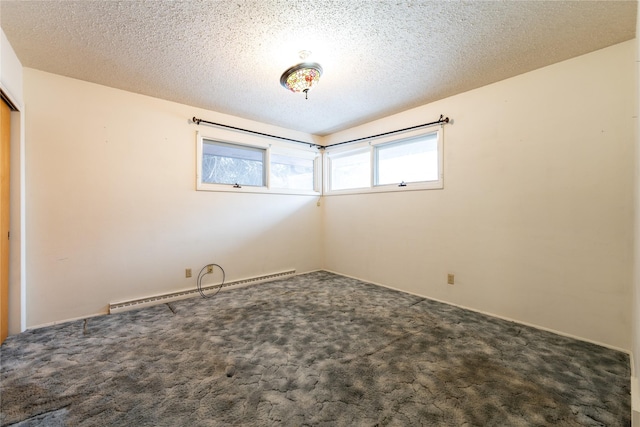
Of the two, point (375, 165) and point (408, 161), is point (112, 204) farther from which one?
point (408, 161)

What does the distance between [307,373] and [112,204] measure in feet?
8.85

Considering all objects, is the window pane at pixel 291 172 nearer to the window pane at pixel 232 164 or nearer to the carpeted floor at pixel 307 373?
the window pane at pixel 232 164

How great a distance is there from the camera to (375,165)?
12.7ft

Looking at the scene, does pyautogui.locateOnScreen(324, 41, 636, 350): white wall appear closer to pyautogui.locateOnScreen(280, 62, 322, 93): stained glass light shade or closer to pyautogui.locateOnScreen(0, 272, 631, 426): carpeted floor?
pyautogui.locateOnScreen(0, 272, 631, 426): carpeted floor

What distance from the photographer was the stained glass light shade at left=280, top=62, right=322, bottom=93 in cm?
222

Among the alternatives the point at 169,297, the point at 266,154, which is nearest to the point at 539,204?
the point at 266,154

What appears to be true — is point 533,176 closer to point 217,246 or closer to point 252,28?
point 252,28

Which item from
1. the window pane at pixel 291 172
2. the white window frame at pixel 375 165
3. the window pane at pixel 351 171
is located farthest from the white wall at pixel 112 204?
the window pane at pixel 351 171

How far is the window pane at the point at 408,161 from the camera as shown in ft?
10.7

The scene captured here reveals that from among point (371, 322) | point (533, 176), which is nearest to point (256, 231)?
point (371, 322)

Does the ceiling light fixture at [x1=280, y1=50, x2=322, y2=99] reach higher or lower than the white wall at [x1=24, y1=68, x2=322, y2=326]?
higher

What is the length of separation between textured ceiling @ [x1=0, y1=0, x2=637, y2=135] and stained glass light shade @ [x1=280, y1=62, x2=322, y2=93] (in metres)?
0.10

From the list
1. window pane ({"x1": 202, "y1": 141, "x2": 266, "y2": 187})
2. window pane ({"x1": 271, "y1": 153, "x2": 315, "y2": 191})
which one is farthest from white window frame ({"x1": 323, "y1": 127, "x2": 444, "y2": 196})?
window pane ({"x1": 202, "y1": 141, "x2": 266, "y2": 187})

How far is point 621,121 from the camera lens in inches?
78.5
